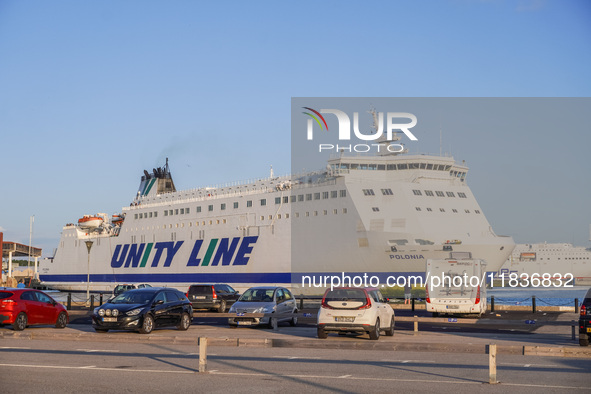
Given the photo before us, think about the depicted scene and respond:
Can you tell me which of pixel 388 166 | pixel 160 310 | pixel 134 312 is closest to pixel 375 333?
pixel 160 310

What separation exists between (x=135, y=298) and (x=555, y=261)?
112446mm

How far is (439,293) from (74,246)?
206 feet

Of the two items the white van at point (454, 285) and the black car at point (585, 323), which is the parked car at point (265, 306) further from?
the black car at point (585, 323)

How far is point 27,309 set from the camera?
1969 cm

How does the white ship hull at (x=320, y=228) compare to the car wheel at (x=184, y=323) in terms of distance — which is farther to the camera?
the white ship hull at (x=320, y=228)

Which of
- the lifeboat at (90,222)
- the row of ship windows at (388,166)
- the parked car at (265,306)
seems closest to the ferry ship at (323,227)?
the row of ship windows at (388,166)

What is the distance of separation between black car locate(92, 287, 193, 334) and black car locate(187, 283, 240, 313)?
30.6ft

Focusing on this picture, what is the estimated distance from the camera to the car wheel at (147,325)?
18188mm

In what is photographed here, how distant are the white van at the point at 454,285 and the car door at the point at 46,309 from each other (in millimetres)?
13845

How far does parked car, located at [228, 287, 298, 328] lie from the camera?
814 inches

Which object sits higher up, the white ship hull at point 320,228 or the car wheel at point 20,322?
the white ship hull at point 320,228

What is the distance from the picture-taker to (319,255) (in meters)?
51.3

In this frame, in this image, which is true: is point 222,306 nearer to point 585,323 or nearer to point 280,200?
point 585,323

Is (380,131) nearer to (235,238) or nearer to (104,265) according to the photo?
(235,238)
